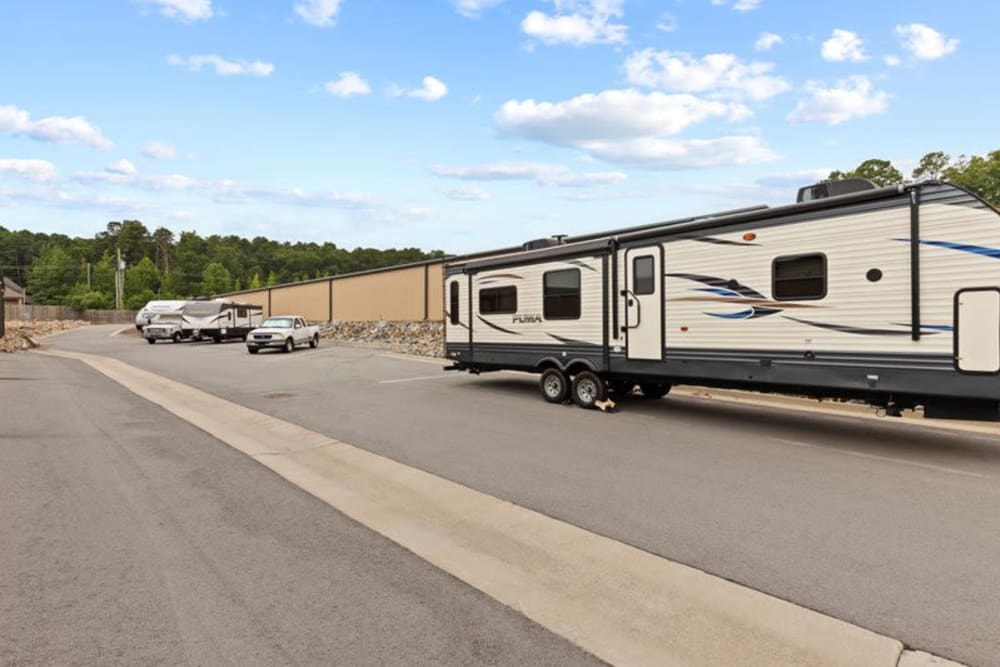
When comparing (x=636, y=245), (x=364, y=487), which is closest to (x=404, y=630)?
(x=364, y=487)

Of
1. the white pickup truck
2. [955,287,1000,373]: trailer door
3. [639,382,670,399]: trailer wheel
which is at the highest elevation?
[955,287,1000,373]: trailer door

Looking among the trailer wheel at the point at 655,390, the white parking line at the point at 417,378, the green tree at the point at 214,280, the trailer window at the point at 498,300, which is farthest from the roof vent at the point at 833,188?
the green tree at the point at 214,280

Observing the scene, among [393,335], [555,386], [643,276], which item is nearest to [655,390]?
[555,386]

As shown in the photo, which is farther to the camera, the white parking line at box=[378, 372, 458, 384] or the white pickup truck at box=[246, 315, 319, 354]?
the white pickup truck at box=[246, 315, 319, 354]

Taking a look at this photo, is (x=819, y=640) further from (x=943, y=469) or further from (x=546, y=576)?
(x=943, y=469)

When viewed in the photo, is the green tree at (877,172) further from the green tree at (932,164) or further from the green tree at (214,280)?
the green tree at (214,280)

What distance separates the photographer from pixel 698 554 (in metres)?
4.71

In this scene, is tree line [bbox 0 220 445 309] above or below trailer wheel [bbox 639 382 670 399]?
above

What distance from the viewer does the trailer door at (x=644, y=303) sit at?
34.5 feet

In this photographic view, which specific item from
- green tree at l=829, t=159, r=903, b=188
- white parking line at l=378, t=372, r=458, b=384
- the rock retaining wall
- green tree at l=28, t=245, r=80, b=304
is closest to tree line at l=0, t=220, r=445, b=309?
green tree at l=28, t=245, r=80, b=304

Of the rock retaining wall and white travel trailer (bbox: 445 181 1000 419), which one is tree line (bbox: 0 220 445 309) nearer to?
the rock retaining wall

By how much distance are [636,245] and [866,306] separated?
13.0 ft

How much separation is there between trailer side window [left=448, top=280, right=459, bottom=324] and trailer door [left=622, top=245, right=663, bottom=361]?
215 inches

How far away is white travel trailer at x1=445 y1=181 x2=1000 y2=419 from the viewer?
719 cm
